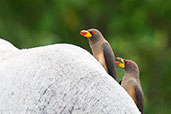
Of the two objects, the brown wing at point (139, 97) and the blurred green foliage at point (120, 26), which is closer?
the brown wing at point (139, 97)

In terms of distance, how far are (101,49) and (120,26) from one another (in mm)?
4299

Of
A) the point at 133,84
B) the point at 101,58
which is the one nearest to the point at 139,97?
the point at 133,84

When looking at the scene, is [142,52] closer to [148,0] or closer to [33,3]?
[148,0]

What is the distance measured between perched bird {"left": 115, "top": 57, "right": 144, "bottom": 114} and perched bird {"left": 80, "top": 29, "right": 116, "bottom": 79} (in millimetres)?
32

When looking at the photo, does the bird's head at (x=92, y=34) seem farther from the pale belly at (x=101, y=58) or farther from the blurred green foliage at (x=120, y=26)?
the blurred green foliage at (x=120, y=26)

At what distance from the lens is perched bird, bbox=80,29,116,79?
1354mm

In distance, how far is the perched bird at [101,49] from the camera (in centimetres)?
135

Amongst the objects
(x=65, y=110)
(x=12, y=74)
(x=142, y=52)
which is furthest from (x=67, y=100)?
(x=142, y=52)

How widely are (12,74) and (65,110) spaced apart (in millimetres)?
178

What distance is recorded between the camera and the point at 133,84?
1.40m

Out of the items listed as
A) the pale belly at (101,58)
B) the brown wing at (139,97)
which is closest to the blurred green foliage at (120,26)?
the pale belly at (101,58)

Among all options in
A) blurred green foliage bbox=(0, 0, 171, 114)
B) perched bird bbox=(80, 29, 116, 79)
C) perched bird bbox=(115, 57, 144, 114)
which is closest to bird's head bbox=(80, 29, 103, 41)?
perched bird bbox=(80, 29, 116, 79)

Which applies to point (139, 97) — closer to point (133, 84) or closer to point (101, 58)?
point (133, 84)

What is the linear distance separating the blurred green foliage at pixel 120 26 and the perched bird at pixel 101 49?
3.49 m
